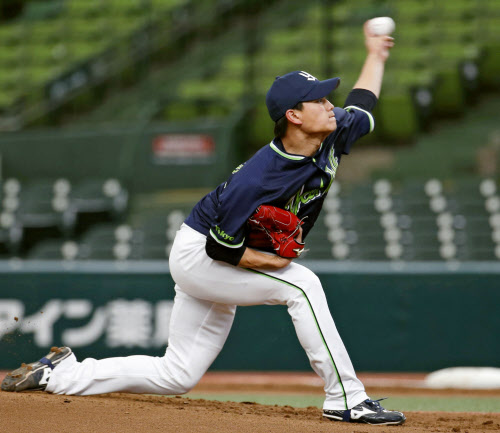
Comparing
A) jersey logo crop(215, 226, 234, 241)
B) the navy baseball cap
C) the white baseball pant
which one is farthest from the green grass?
the navy baseball cap

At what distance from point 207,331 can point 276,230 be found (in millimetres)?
664

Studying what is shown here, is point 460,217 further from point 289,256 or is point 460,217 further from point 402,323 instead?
point 289,256

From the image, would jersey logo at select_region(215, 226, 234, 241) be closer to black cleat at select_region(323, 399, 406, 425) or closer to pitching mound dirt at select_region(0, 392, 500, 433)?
pitching mound dirt at select_region(0, 392, 500, 433)

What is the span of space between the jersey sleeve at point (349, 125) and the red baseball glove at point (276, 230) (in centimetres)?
49

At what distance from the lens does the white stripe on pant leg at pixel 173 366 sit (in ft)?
12.8

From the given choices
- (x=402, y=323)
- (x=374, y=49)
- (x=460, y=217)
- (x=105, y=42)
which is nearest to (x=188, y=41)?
(x=105, y=42)

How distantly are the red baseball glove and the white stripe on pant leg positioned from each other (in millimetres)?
455

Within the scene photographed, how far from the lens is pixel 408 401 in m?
6.16

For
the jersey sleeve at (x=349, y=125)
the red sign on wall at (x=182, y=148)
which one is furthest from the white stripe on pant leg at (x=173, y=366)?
the red sign on wall at (x=182, y=148)

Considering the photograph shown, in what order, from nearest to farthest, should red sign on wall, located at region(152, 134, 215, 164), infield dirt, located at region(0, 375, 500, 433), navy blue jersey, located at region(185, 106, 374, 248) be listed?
infield dirt, located at region(0, 375, 500, 433)
navy blue jersey, located at region(185, 106, 374, 248)
red sign on wall, located at region(152, 134, 215, 164)

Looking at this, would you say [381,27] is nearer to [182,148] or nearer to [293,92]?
[293,92]

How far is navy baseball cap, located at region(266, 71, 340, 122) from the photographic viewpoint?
144 inches

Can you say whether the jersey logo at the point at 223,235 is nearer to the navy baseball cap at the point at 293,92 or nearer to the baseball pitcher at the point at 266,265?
the baseball pitcher at the point at 266,265

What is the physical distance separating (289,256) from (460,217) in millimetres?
5965
